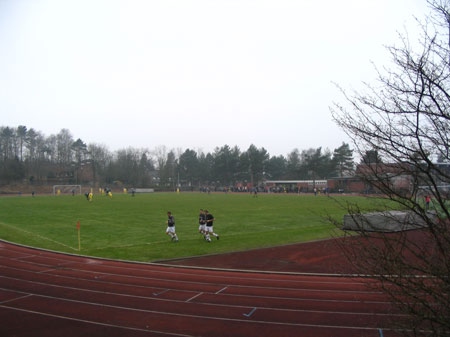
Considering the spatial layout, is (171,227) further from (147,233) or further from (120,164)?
(120,164)

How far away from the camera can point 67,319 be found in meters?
10.1

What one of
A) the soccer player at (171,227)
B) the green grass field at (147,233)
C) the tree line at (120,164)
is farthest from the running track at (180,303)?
the tree line at (120,164)

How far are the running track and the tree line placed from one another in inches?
3682

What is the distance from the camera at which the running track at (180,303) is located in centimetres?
937

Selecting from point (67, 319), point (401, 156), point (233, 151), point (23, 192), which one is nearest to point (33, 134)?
point (23, 192)

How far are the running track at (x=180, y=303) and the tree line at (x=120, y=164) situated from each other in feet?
307

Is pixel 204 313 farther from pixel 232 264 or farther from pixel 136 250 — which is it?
pixel 136 250

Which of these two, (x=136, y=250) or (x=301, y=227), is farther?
(x=301, y=227)

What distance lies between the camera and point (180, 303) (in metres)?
11.3

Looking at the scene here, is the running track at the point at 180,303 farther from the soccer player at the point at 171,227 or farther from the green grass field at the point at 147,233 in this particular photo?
the soccer player at the point at 171,227

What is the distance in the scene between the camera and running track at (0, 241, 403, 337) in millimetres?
9367

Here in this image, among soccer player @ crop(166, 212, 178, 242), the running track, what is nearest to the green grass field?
soccer player @ crop(166, 212, 178, 242)

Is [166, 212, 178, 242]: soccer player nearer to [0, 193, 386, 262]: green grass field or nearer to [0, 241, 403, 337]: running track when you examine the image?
[0, 193, 386, 262]: green grass field

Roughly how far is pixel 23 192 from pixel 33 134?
104 feet
